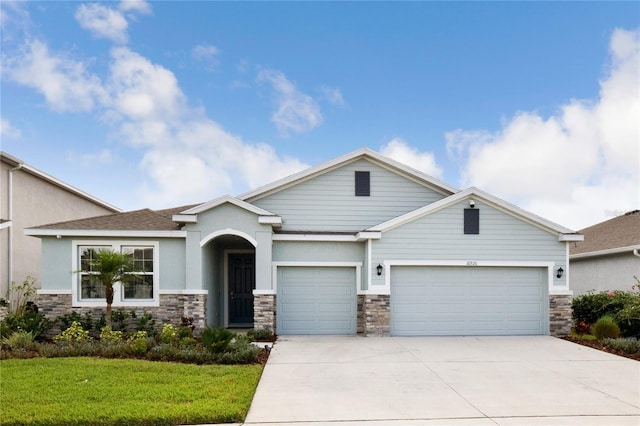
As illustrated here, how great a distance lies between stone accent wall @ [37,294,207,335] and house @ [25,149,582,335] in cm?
3

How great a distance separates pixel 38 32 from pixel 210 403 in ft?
42.3

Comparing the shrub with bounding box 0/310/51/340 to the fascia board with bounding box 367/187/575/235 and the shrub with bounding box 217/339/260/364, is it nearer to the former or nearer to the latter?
the shrub with bounding box 217/339/260/364

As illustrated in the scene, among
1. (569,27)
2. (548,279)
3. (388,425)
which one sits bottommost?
(388,425)

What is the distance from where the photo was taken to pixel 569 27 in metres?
13.5

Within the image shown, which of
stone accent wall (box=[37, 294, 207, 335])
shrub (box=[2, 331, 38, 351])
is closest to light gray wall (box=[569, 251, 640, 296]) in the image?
stone accent wall (box=[37, 294, 207, 335])

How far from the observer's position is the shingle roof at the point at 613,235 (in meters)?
15.1

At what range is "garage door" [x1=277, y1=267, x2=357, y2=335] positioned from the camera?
12117 mm

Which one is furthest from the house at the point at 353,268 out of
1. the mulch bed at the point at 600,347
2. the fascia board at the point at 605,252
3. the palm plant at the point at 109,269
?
the fascia board at the point at 605,252

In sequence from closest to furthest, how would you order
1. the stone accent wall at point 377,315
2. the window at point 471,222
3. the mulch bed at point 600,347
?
the mulch bed at point 600,347, the stone accent wall at point 377,315, the window at point 471,222

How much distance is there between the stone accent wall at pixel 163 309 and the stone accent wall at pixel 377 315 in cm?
448

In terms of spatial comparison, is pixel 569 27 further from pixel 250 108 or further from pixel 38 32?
pixel 38 32

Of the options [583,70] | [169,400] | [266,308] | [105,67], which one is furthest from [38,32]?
[583,70]

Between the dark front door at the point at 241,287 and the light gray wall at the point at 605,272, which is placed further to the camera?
the light gray wall at the point at 605,272

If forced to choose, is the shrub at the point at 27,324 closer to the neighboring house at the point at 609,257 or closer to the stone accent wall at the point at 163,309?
the stone accent wall at the point at 163,309
